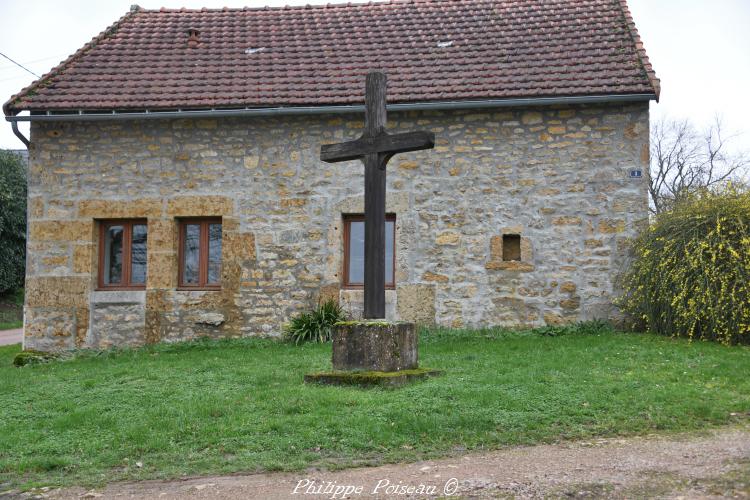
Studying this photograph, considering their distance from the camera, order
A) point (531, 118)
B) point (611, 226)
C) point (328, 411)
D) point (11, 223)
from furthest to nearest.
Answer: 1. point (11, 223)
2. point (531, 118)
3. point (611, 226)
4. point (328, 411)

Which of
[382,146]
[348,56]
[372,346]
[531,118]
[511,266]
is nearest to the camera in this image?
[372,346]

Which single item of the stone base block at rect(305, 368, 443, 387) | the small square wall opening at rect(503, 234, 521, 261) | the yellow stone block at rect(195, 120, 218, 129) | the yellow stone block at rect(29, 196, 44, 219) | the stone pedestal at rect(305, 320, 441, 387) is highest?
the yellow stone block at rect(195, 120, 218, 129)

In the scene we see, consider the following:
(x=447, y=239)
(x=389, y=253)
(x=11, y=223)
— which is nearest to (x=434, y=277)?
(x=447, y=239)

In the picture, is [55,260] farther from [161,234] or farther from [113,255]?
[161,234]

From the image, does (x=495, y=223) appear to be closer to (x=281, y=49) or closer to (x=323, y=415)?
(x=281, y=49)

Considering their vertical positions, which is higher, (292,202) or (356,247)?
(292,202)

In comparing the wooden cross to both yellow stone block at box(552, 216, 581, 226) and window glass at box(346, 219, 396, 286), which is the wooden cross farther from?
yellow stone block at box(552, 216, 581, 226)

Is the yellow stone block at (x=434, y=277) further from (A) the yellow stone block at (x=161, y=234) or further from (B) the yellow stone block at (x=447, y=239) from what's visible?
(A) the yellow stone block at (x=161, y=234)

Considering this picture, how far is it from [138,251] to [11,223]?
1391 centimetres

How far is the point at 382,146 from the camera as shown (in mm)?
7422

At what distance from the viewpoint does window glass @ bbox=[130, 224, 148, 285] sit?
12.0m

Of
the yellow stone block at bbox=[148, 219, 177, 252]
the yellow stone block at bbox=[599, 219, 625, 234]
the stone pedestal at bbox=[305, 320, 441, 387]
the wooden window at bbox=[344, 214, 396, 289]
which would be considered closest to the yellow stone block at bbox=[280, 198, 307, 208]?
the wooden window at bbox=[344, 214, 396, 289]

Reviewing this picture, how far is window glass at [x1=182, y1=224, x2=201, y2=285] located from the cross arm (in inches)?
183

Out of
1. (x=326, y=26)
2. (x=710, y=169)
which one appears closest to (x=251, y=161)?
(x=326, y=26)
